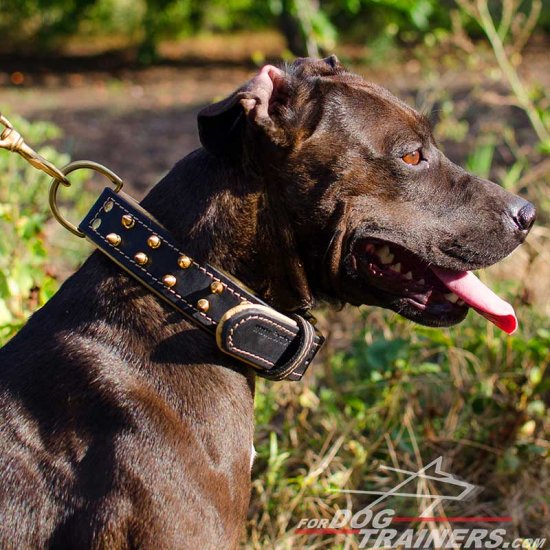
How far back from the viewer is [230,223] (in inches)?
106

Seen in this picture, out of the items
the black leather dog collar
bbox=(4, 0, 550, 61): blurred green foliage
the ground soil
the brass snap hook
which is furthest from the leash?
bbox=(4, 0, 550, 61): blurred green foliage

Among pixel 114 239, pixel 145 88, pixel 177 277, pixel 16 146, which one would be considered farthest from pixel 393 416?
pixel 145 88

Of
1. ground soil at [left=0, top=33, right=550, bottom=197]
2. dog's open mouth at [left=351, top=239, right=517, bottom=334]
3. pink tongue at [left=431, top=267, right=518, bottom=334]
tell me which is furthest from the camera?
ground soil at [left=0, top=33, right=550, bottom=197]

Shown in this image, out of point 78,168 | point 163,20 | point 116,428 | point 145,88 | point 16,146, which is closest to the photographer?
point 116,428

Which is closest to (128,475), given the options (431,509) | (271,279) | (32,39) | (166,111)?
(271,279)

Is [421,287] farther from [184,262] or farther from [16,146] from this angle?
[16,146]

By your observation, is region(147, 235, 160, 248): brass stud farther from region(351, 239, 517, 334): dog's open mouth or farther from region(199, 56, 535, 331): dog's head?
region(351, 239, 517, 334): dog's open mouth

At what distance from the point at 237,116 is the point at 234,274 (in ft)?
1.60

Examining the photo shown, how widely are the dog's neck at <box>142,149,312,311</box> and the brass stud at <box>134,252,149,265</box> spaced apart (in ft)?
0.44

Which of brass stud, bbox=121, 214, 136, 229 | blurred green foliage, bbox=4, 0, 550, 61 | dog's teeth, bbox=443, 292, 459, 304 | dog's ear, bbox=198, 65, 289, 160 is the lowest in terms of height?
blurred green foliage, bbox=4, 0, 550, 61

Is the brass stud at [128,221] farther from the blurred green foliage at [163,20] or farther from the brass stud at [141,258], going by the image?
the blurred green foliage at [163,20]

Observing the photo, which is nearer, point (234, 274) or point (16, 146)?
point (234, 274)

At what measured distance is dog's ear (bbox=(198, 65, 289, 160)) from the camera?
8.47 feet

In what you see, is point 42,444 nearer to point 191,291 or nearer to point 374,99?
point 191,291
